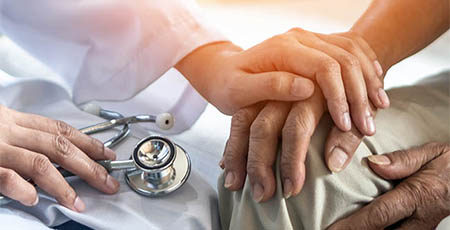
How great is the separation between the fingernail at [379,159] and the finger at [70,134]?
36 cm

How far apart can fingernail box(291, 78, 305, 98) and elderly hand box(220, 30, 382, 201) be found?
12mm

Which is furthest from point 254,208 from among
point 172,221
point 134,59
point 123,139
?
Answer: point 134,59

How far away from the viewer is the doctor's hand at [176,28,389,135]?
64 cm

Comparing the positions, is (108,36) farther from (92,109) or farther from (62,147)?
(62,147)

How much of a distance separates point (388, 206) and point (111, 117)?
0.46 metres

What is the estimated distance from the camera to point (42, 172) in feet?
2.07

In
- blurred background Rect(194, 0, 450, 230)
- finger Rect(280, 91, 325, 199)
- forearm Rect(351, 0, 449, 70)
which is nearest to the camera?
finger Rect(280, 91, 325, 199)

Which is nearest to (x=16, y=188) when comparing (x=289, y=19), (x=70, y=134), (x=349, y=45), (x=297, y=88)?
(x=70, y=134)

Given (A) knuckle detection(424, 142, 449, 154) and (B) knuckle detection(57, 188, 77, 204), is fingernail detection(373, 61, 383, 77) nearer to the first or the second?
(A) knuckle detection(424, 142, 449, 154)

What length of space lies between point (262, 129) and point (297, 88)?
7cm

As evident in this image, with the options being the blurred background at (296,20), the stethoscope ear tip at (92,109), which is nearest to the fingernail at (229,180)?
the stethoscope ear tip at (92,109)

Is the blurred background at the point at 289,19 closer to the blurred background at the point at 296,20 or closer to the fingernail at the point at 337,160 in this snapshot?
the blurred background at the point at 296,20

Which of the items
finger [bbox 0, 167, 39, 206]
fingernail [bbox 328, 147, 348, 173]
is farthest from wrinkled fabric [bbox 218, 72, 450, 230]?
finger [bbox 0, 167, 39, 206]

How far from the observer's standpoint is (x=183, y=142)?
89cm
